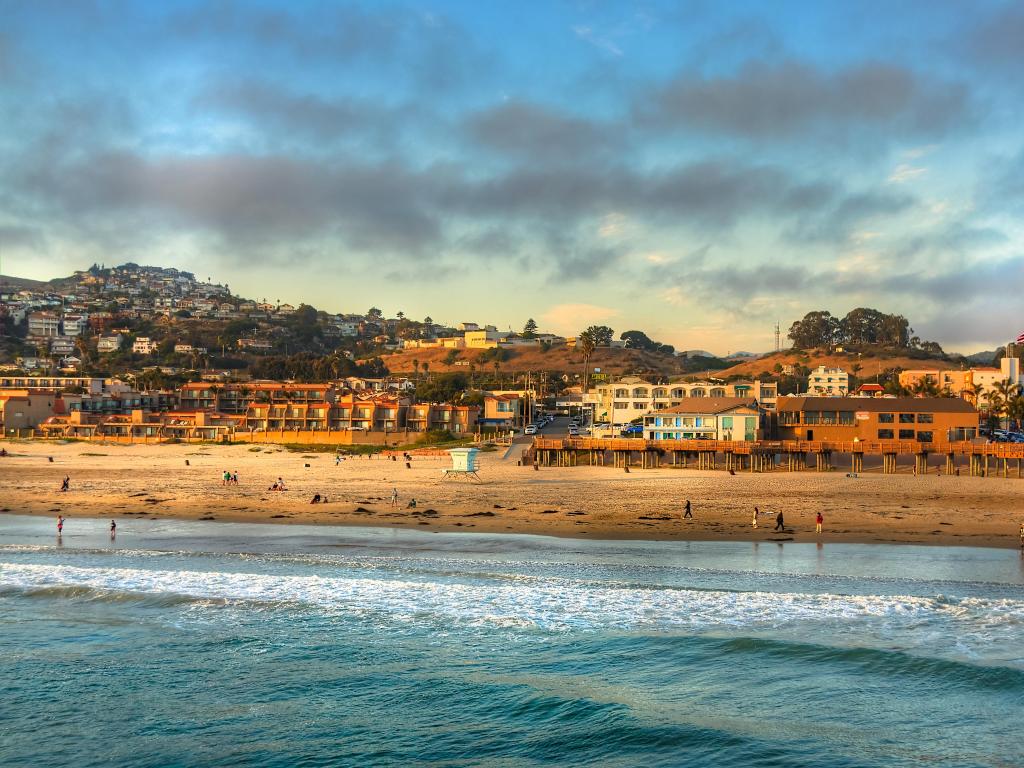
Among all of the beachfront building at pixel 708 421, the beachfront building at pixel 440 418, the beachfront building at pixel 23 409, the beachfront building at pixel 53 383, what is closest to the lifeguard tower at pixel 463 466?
the beachfront building at pixel 708 421

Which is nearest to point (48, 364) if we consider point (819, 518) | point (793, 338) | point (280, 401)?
point (280, 401)

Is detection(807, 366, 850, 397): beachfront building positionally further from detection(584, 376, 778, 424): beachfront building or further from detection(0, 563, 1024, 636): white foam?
detection(0, 563, 1024, 636): white foam

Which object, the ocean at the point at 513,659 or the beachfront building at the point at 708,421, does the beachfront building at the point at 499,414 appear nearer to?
the beachfront building at the point at 708,421

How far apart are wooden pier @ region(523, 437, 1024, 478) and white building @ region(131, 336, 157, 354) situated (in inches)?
5723

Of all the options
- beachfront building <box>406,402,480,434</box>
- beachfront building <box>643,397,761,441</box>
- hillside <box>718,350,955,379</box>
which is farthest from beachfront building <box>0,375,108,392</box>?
hillside <box>718,350,955,379</box>

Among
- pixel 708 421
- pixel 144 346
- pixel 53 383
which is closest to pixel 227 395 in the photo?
pixel 53 383

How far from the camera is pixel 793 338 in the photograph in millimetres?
190750

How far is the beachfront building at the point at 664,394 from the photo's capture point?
82250 mm

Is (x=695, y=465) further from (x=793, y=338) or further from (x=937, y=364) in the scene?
(x=793, y=338)

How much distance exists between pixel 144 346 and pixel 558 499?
545 ft

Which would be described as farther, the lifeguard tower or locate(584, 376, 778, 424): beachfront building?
locate(584, 376, 778, 424): beachfront building

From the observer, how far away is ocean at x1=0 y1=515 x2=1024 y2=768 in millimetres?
14500

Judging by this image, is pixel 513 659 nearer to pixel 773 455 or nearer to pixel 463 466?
pixel 463 466

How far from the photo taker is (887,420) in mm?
67500
